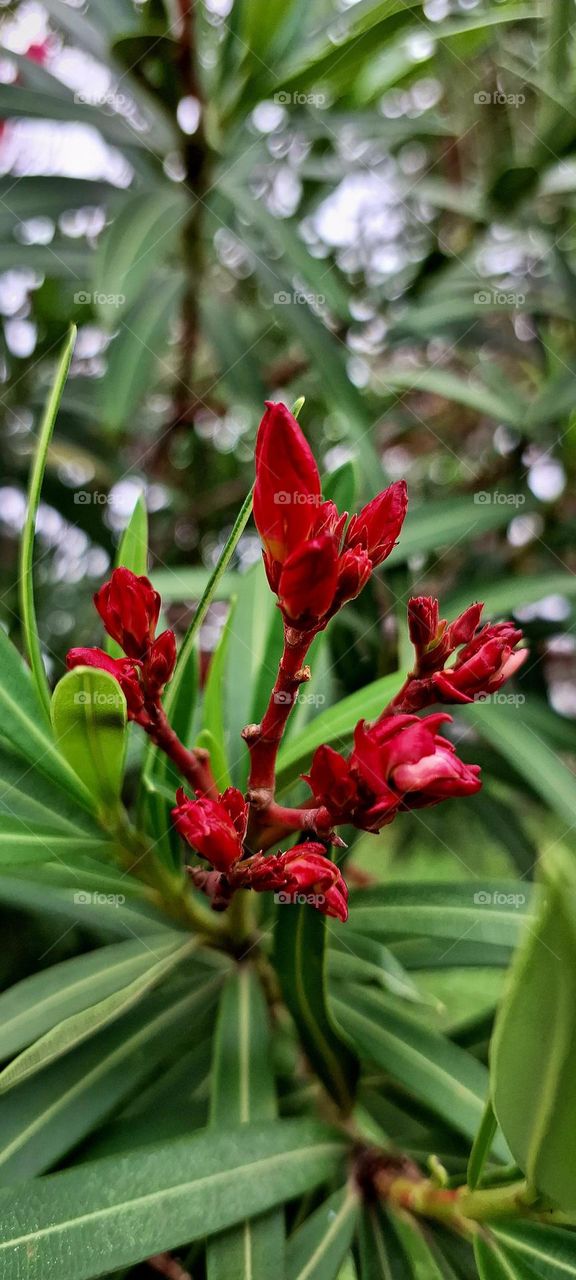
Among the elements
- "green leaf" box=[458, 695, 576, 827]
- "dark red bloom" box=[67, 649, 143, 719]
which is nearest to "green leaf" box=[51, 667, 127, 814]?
"dark red bloom" box=[67, 649, 143, 719]

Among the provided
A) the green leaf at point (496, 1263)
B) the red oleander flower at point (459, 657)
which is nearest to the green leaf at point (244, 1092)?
the green leaf at point (496, 1263)

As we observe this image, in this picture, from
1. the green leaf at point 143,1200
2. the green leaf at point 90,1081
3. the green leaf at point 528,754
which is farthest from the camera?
the green leaf at point 528,754

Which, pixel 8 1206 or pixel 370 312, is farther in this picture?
pixel 370 312

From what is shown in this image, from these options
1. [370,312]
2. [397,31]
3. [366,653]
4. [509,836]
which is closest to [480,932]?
[366,653]

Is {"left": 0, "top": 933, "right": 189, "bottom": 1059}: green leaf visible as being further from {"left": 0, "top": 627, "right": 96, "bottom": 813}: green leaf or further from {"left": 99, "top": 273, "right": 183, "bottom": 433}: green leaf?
{"left": 99, "top": 273, "right": 183, "bottom": 433}: green leaf

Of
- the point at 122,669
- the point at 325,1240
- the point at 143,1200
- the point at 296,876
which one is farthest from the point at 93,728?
the point at 325,1240

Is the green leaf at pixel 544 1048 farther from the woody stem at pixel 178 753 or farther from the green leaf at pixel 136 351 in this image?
the green leaf at pixel 136 351

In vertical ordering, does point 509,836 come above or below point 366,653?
below

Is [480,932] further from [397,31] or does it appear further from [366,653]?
[397,31]
